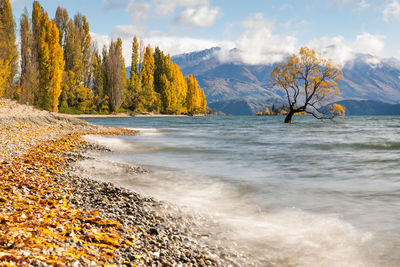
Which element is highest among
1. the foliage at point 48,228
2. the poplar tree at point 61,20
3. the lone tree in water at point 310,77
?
the poplar tree at point 61,20

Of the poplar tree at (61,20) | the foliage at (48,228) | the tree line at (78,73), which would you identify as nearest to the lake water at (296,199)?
the foliage at (48,228)

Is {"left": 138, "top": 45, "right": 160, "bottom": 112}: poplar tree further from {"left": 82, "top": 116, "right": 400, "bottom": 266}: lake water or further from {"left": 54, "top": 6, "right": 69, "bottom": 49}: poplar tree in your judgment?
{"left": 82, "top": 116, "right": 400, "bottom": 266}: lake water

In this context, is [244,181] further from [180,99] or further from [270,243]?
[180,99]

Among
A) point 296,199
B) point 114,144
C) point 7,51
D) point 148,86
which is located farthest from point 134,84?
point 296,199

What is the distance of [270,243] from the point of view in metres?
5.20

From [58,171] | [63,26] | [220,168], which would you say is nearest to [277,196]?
[220,168]

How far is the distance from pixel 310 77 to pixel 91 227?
40600mm

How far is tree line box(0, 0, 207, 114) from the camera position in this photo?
1554 inches

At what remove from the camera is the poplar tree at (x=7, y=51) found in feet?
113

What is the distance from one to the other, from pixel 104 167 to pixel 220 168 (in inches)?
191

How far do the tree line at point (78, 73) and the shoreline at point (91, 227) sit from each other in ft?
111

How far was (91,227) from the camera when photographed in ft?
14.8

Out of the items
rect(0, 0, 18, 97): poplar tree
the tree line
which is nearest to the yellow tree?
the tree line

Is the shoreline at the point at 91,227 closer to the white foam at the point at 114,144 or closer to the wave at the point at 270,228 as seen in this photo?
the wave at the point at 270,228
